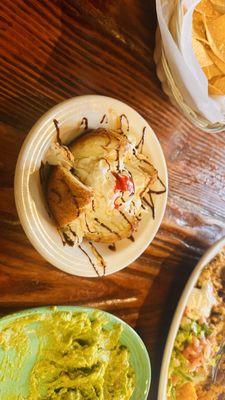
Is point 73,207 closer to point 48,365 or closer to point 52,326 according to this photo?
point 52,326

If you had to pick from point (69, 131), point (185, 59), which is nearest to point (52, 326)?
point (69, 131)

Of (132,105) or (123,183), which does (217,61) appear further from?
(123,183)

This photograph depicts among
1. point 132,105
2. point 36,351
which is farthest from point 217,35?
point 36,351

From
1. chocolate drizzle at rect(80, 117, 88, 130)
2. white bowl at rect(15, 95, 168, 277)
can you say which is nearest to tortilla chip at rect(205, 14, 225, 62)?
white bowl at rect(15, 95, 168, 277)

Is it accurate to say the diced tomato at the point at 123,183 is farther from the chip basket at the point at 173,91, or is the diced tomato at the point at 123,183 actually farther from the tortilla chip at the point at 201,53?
the tortilla chip at the point at 201,53

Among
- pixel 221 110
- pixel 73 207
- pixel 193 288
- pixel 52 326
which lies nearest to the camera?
pixel 73 207

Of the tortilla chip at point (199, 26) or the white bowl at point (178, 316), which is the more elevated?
the tortilla chip at point (199, 26)

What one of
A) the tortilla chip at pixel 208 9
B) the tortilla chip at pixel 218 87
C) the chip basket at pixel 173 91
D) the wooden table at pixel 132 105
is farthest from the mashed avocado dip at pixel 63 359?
the tortilla chip at pixel 208 9
